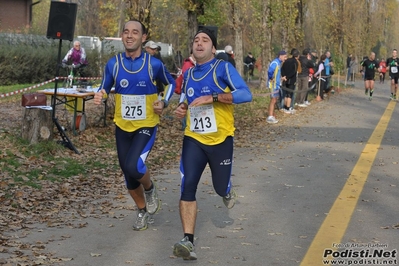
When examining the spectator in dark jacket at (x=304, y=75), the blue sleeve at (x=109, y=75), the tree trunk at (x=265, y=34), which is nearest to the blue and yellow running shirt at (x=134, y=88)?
the blue sleeve at (x=109, y=75)

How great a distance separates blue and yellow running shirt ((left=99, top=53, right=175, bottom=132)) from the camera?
7840 mm

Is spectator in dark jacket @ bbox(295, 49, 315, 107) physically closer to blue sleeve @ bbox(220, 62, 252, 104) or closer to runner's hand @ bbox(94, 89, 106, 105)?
runner's hand @ bbox(94, 89, 106, 105)

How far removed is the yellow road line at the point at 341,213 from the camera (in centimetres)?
693

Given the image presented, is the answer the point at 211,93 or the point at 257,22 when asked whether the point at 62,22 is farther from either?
the point at 257,22

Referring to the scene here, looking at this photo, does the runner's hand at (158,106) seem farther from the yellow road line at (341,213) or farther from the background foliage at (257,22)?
the background foliage at (257,22)

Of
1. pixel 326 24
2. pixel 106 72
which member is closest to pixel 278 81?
pixel 106 72

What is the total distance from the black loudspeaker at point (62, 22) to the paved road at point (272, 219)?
3.35 meters

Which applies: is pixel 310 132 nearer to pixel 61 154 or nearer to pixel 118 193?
pixel 61 154

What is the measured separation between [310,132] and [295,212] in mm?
9786

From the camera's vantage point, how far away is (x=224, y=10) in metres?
35.2

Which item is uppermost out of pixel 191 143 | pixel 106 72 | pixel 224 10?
pixel 224 10

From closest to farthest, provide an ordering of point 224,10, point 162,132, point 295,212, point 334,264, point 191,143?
Result: 1. point 334,264
2. point 191,143
3. point 295,212
4. point 162,132
5. point 224,10

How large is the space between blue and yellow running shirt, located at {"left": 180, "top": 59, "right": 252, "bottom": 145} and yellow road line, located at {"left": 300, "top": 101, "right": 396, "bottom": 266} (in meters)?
1.31

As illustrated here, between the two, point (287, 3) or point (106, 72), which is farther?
point (287, 3)
